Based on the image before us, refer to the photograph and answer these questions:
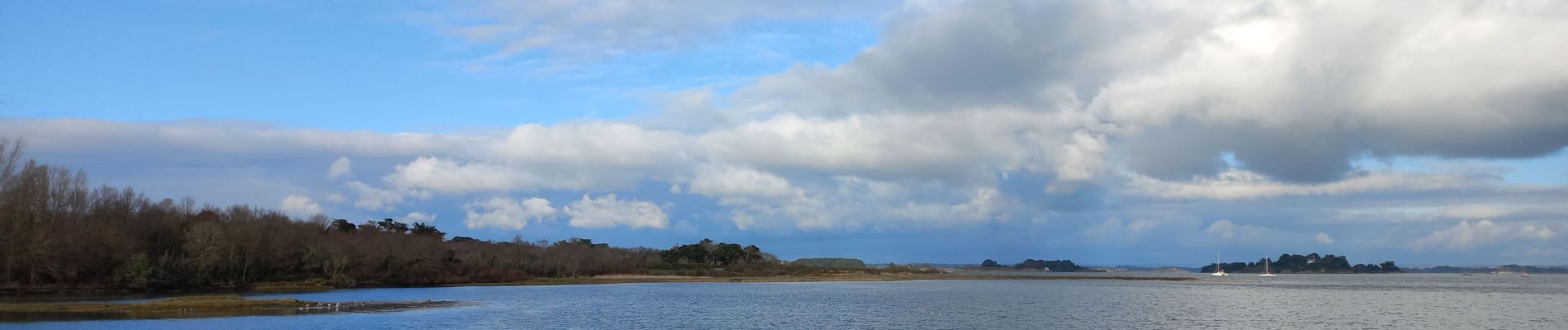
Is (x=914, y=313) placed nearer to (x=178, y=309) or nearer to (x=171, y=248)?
(x=178, y=309)

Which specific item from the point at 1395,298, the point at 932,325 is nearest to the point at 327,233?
the point at 932,325

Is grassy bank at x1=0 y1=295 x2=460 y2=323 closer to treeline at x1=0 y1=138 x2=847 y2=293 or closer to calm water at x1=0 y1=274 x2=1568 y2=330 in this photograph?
calm water at x1=0 y1=274 x2=1568 y2=330

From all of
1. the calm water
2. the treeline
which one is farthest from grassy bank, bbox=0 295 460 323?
the treeline

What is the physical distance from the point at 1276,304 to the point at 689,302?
58.3 meters

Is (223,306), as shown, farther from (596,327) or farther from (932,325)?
(932,325)

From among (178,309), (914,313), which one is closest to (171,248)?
(178,309)

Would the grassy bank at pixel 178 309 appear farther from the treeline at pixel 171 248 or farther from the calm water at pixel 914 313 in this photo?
the treeline at pixel 171 248

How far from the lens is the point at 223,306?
8262cm

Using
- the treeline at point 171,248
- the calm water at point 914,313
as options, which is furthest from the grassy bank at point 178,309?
the treeline at point 171,248

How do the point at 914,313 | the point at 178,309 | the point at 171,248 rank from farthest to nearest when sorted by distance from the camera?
the point at 171,248 < the point at 914,313 < the point at 178,309

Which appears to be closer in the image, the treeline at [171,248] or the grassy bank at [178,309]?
the grassy bank at [178,309]

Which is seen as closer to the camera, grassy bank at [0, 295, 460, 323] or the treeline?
grassy bank at [0, 295, 460, 323]

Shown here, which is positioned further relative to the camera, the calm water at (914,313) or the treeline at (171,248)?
the treeline at (171,248)

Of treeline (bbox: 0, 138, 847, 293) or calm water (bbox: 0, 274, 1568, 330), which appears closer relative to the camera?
calm water (bbox: 0, 274, 1568, 330)
